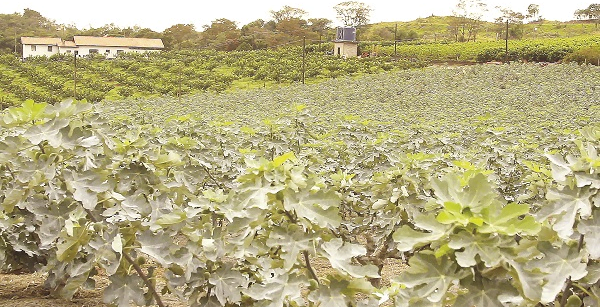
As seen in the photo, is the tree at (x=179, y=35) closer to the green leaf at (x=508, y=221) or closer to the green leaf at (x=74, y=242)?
the green leaf at (x=74, y=242)

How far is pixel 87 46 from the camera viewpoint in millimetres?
53656

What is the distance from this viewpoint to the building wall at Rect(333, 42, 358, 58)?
39.2 m

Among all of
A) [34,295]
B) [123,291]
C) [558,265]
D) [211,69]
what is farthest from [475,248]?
[211,69]

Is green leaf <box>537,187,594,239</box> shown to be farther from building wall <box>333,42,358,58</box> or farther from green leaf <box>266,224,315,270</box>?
building wall <box>333,42,358,58</box>

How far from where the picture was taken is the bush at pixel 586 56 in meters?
27.6

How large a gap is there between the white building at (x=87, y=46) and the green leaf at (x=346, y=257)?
53730mm

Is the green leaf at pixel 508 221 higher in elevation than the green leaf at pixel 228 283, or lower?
higher

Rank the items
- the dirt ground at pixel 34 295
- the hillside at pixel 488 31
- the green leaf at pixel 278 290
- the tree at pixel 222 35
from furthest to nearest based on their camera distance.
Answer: the hillside at pixel 488 31
the tree at pixel 222 35
the dirt ground at pixel 34 295
the green leaf at pixel 278 290

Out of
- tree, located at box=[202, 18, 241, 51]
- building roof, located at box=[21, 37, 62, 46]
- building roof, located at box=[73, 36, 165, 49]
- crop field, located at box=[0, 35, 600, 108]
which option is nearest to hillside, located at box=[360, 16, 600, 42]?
tree, located at box=[202, 18, 241, 51]

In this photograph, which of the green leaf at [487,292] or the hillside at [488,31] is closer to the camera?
the green leaf at [487,292]

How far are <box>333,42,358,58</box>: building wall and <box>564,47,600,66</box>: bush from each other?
48.4ft

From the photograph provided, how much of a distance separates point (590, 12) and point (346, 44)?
4595cm

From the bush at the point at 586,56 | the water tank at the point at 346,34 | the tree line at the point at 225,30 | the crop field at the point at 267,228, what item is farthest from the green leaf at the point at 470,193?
the tree line at the point at 225,30

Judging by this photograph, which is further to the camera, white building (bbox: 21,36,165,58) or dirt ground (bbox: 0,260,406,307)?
white building (bbox: 21,36,165,58)
